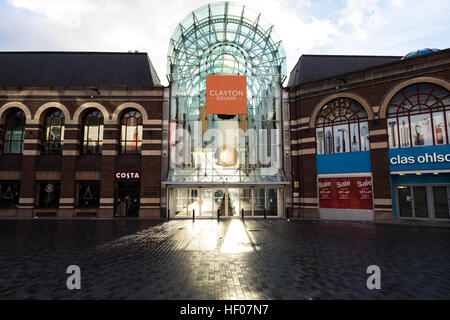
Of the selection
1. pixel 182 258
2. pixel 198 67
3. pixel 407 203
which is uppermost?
pixel 198 67

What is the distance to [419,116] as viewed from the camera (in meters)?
16.6

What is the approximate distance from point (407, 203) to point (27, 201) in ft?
101

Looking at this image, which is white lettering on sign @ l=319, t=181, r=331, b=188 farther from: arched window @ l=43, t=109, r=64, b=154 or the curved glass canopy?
arched window @ l=43, t=109, r=64, b=154

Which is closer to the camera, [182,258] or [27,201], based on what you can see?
[182,258]

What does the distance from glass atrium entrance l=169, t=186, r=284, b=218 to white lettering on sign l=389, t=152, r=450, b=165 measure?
880 cm

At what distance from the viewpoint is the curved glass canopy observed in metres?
21.1

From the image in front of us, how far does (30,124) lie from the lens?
20.7 m

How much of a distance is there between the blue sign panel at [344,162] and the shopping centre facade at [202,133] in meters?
0.08

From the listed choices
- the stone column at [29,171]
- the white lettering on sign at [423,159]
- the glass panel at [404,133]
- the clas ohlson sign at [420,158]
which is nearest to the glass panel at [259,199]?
the clas ohlson sign at [420,158]

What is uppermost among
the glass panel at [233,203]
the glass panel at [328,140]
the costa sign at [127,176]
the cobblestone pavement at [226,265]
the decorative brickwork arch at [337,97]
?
the decorative brickwork arch at [337,97]

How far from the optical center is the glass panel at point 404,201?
1705cm

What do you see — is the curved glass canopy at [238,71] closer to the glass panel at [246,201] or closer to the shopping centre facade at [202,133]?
the shopping centre facade at [202,133]

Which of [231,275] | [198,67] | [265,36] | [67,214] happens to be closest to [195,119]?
[198,67]
